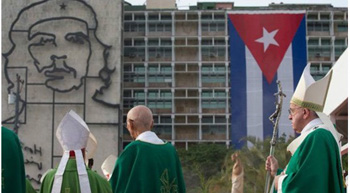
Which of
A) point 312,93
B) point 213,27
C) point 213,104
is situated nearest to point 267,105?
point 213,104

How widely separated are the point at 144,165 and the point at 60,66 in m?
69.9

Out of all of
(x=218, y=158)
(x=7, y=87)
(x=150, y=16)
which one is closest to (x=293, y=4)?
(x=150, y=16)

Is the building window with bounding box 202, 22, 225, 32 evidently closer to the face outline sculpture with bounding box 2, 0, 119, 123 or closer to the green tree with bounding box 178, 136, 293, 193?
the face outline sculpture with bounding box 2, 0, 119, 123

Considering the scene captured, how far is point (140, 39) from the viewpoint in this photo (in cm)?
8338

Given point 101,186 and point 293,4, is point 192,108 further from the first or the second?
point 101,186

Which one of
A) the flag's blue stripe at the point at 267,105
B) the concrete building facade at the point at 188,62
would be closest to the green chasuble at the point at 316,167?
the flag's blue stripe at the point at 267,105

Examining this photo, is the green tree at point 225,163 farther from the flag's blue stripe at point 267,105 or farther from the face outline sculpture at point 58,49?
the face outline sculpture at point 58,49

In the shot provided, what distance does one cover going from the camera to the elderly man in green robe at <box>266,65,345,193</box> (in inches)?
269

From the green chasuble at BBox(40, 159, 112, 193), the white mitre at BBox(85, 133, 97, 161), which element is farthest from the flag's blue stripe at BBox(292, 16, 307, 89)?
the green chasuble at BBox(40, 159, 112, 193)

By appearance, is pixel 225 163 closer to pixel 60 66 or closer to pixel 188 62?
pixel 60 66

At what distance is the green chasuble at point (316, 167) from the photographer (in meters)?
6.80

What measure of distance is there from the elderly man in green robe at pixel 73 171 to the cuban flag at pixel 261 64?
6364 cm

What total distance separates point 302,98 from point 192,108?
7549 centimetres

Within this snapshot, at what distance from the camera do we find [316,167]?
270 inches
